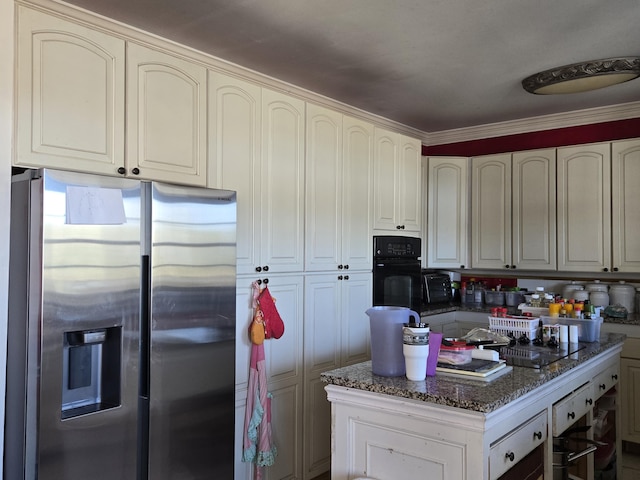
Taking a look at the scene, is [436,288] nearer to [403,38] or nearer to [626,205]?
[626,205]

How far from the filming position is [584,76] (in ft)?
10.5

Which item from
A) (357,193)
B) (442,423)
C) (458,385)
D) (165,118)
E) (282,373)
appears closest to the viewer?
(442,423)

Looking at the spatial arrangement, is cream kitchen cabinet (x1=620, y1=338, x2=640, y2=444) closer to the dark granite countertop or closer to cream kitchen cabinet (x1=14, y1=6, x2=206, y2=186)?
the dark granite countertop

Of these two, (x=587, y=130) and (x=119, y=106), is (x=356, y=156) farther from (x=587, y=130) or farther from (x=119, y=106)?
(x=587, y=130)

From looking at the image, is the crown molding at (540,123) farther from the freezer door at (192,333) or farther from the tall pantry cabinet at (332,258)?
the freezer door at (192,333)

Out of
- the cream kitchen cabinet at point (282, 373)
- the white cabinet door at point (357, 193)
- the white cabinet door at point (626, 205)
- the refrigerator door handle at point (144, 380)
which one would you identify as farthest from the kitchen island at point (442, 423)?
the white cabinet door at point (626, 205)

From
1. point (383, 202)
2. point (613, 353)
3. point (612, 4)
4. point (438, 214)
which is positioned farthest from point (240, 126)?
point (438, 214)

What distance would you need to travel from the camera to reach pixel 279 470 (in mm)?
2852

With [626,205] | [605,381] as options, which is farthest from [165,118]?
[626,205]

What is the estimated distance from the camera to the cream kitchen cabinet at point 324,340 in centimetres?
305

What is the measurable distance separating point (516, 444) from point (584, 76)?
2.43 metres

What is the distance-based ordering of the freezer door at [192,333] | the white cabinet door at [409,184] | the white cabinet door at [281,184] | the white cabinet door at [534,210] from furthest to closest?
the white cabinet door at [534,210] < the white cabinet door at [409,184] < the white cabinet door at [281,184] < the freezer door at [192,333]

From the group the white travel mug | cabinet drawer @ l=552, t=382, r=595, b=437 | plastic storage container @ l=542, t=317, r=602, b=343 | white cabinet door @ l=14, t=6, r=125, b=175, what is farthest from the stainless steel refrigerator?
plastic storage container @ l=542, t=317, r=602, b=343

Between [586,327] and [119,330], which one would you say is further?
[586,327]
